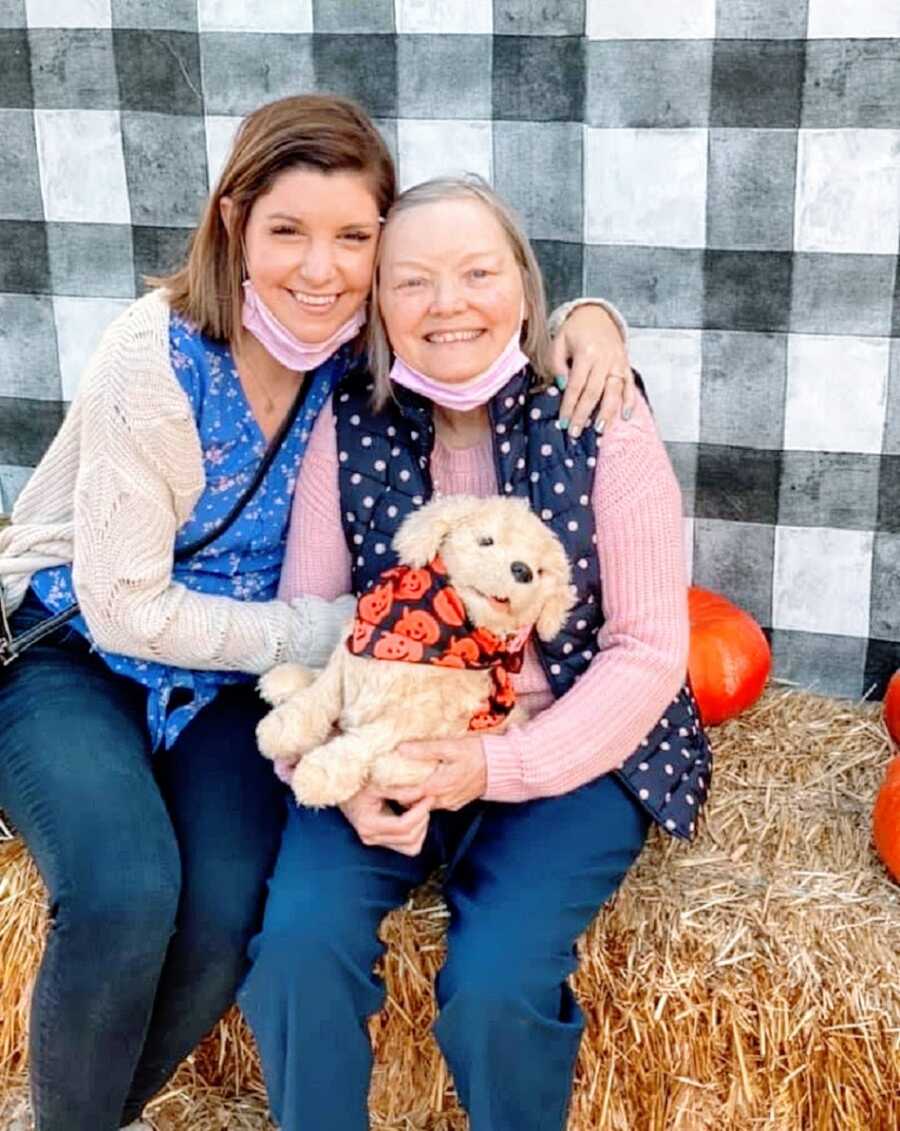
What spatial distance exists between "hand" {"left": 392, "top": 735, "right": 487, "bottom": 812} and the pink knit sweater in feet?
0.05

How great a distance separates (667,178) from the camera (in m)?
2.41

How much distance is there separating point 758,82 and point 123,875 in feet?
5.13

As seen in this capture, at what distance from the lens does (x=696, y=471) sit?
8.47 feet

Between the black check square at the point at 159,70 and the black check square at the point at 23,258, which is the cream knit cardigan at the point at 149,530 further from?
the black check square at the point at 23,258

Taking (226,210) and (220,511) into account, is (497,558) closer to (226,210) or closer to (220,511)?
(220,511)

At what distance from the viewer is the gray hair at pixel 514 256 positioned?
195 cm

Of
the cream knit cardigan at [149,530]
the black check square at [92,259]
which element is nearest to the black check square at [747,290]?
the cream knit cardigan at [149,530]

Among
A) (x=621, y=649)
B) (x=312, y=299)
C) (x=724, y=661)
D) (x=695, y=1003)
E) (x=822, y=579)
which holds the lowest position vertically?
(x=695, y=1003)

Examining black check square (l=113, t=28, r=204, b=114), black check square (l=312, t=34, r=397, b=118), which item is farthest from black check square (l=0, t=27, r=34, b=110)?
black check square (l=312, t=34, r=397, b=118)

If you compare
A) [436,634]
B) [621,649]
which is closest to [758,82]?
[621,649]

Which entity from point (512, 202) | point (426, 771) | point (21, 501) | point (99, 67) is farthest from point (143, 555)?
point (99, 67)

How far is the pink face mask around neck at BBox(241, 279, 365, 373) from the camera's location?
2014 millimetres

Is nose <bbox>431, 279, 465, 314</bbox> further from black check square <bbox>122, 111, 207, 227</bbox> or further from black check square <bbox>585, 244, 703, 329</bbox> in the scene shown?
black check square <bbox>122, 111, 207, 227</bbox>

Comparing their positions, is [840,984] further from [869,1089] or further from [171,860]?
[171,860]
